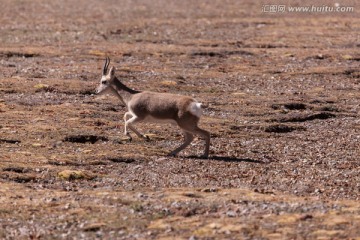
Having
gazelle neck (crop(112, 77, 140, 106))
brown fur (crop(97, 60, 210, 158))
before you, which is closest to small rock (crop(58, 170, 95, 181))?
brown fur (crop(97, 60, 210, 158))

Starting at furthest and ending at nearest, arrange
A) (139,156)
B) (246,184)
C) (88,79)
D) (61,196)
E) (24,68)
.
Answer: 1. (24,68)
2. (88,79)
3. (139,156)
4. (246,184)
5. (61,196)

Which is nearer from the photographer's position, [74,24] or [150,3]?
[74,24]

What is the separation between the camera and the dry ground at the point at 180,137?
14320 mm

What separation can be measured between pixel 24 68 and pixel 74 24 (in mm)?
15229

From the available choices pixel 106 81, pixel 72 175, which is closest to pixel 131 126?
pixel 106 81

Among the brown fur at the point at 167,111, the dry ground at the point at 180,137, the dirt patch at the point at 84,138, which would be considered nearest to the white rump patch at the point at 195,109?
the brown fur at the point at 167,111

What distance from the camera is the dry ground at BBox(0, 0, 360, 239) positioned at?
14.3 meters

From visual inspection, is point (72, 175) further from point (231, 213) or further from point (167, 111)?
point (231, 213)

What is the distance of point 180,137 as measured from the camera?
2167 cm

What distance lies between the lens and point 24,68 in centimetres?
3120

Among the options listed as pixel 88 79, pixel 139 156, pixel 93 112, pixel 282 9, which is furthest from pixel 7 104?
Result: pixel 282 9

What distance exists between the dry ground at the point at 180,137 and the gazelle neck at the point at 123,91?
0.91 m

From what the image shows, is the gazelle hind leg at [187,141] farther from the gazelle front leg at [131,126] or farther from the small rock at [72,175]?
the small rock at [72,175]

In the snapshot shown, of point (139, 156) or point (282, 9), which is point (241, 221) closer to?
A: point (139, 156)
